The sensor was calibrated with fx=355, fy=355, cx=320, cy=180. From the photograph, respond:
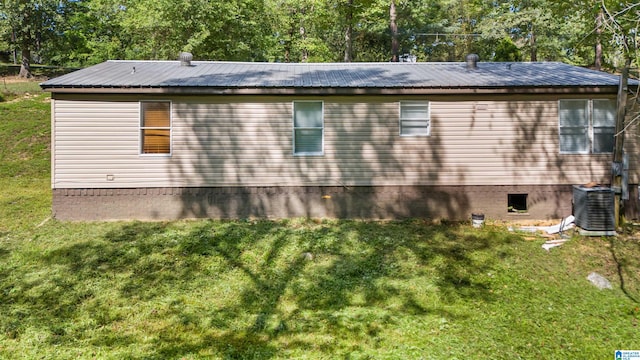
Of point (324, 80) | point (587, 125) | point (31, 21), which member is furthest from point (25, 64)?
point (587, 125)

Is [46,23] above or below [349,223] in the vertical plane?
above

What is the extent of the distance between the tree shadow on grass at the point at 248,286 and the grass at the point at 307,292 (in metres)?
0.03

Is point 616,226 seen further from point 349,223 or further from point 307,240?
point 307,240

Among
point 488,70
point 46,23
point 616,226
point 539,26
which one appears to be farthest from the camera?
point 46,23

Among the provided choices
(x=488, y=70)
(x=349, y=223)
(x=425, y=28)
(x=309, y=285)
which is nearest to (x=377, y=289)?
(x=309, y=285)

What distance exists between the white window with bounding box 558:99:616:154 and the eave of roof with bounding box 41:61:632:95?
0.44m

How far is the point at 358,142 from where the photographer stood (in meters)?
9.23

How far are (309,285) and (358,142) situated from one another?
14.8ft

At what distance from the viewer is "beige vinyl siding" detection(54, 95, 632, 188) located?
9.06 meters

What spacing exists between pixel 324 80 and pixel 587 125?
6.91 metres

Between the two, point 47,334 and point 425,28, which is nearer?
point 47,334

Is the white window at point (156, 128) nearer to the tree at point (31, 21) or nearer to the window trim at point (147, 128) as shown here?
the window trim at point (147, 128)

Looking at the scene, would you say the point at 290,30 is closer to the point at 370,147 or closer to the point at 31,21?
the point at 31,21

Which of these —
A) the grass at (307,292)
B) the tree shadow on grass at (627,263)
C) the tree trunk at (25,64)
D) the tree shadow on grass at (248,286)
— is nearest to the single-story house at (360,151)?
the grass at (307,292)
